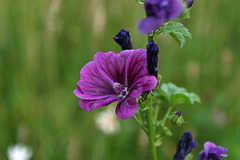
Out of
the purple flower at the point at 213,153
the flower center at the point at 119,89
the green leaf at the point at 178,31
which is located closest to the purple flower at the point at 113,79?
the flower center at the point at 119,89

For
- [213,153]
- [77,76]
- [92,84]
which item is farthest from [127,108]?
[77,76]

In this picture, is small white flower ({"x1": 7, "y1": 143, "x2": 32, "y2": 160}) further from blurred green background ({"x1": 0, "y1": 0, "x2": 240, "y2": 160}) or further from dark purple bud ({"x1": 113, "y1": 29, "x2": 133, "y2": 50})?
dark purple bud ({"x1": 113, "y1": 29, "x2": 133, "y2": 50})

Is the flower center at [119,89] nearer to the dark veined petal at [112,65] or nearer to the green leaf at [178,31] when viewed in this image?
the dark veined petal at [112,65]

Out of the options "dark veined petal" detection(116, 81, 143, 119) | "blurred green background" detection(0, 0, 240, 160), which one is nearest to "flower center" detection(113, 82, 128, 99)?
"dark veined petal" detection(116, 81, 143, 119)

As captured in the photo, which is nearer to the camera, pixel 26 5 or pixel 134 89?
pixel 134 89

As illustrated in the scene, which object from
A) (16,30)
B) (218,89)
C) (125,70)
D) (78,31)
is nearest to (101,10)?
(78,31)

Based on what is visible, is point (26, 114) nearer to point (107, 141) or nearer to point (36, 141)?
point (36, 141)

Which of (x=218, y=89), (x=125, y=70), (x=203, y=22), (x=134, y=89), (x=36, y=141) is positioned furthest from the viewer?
(x=203, y=22)
